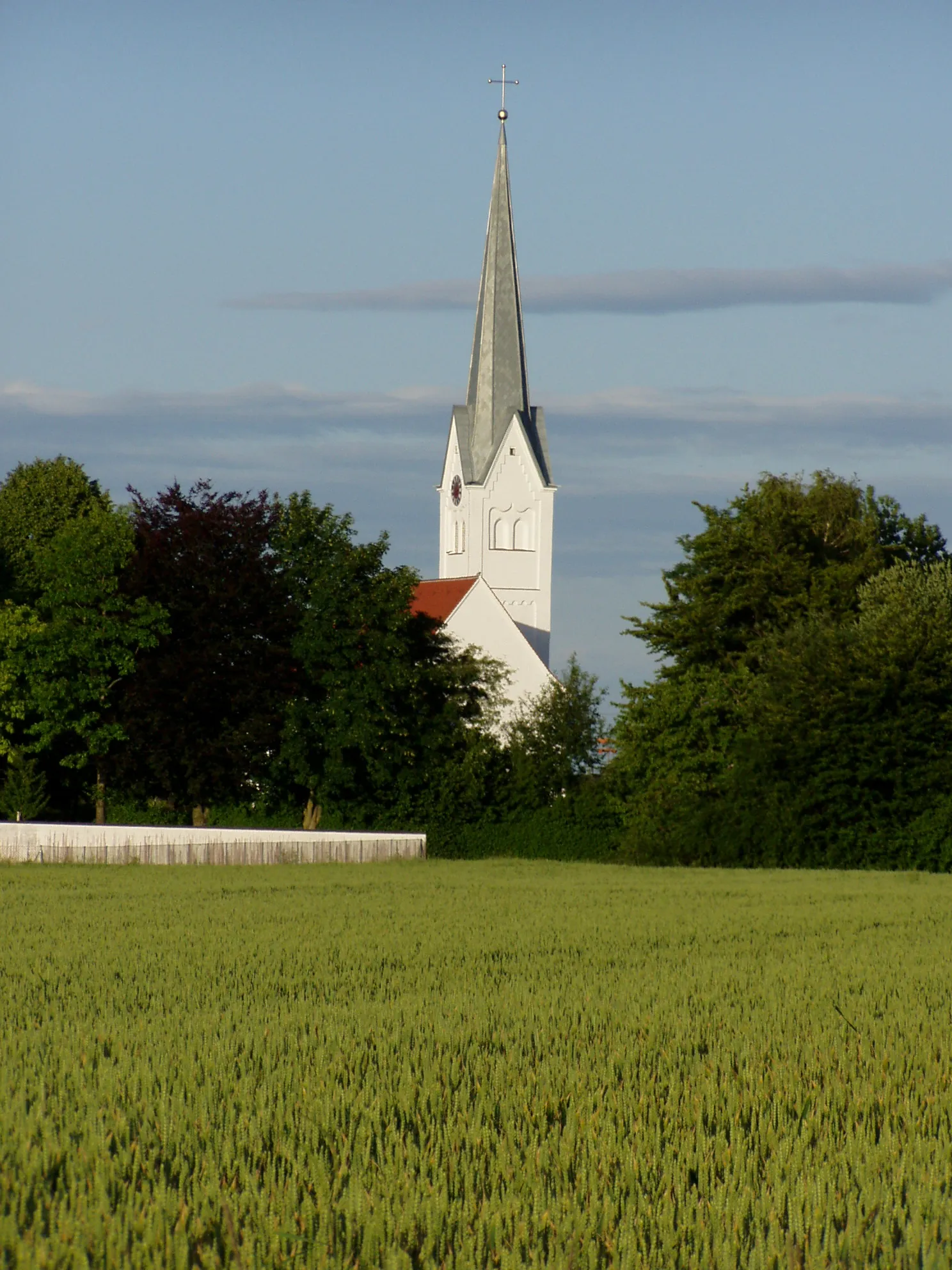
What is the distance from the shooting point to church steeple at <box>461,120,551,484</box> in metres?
87.9

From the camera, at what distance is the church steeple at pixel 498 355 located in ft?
288

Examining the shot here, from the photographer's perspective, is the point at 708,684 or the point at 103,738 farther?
the point at 708,684

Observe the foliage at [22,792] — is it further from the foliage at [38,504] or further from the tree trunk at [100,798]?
the foliage at [38,504]

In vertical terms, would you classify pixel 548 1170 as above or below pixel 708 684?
below

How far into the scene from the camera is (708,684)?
45344 millimetres

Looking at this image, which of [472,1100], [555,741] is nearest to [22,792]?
[555,741]

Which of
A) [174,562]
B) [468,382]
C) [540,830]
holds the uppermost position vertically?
[468,382]

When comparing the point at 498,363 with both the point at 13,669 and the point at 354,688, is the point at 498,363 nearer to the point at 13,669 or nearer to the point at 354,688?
the point at 354,688

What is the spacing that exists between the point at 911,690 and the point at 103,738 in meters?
21.4

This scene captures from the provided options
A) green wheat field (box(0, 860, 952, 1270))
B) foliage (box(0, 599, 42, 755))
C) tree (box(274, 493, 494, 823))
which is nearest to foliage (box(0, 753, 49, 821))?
foliage (box(0, 599, 42, 755))

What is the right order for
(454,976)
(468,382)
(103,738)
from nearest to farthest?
1. (454,976)
2. (103,738)
3. (468,382)

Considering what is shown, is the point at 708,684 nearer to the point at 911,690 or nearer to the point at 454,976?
the point at 911,690

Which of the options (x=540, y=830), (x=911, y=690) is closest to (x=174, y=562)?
(x=540, y=830)

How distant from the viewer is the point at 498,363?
90562mm
